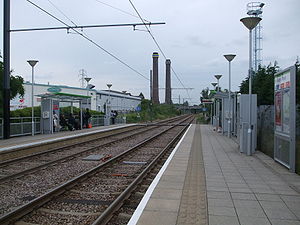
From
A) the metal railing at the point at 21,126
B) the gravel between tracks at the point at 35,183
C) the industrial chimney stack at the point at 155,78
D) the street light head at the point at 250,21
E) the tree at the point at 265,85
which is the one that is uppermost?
the industrial chimney stack at the point at 155,78

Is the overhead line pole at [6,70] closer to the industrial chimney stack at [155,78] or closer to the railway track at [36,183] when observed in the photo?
the railway track at [36,183]

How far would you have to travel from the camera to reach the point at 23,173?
998 cm

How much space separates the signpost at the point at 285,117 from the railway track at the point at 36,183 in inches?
240

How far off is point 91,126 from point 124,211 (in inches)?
1015

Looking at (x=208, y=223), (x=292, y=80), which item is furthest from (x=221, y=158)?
(x=208, y=223)

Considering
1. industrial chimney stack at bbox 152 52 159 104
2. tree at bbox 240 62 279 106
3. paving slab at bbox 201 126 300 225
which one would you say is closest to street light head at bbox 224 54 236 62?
tree at bbox 240 62 279 106

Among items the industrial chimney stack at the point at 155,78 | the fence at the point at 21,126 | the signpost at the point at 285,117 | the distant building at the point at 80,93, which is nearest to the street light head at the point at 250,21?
the signpost at the point at 285,117

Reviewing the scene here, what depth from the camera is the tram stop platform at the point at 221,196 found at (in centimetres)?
537

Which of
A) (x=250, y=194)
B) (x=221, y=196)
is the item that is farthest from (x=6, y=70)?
(x=250, y=194)

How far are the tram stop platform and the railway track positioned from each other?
104 inches

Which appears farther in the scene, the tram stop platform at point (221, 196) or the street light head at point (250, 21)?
the street light head at point (250, 21)

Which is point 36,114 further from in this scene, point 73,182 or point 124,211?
point 124,211

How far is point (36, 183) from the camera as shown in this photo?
8906mm

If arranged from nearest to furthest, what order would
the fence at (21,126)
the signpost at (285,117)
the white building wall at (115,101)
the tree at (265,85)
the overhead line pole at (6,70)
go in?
1. the signpost at (285,117)
2. the overhead line pole at (6,70)
3. the fence at (21,126)
4. the tree at (265,85)
5. the white building wall at (115,101)
